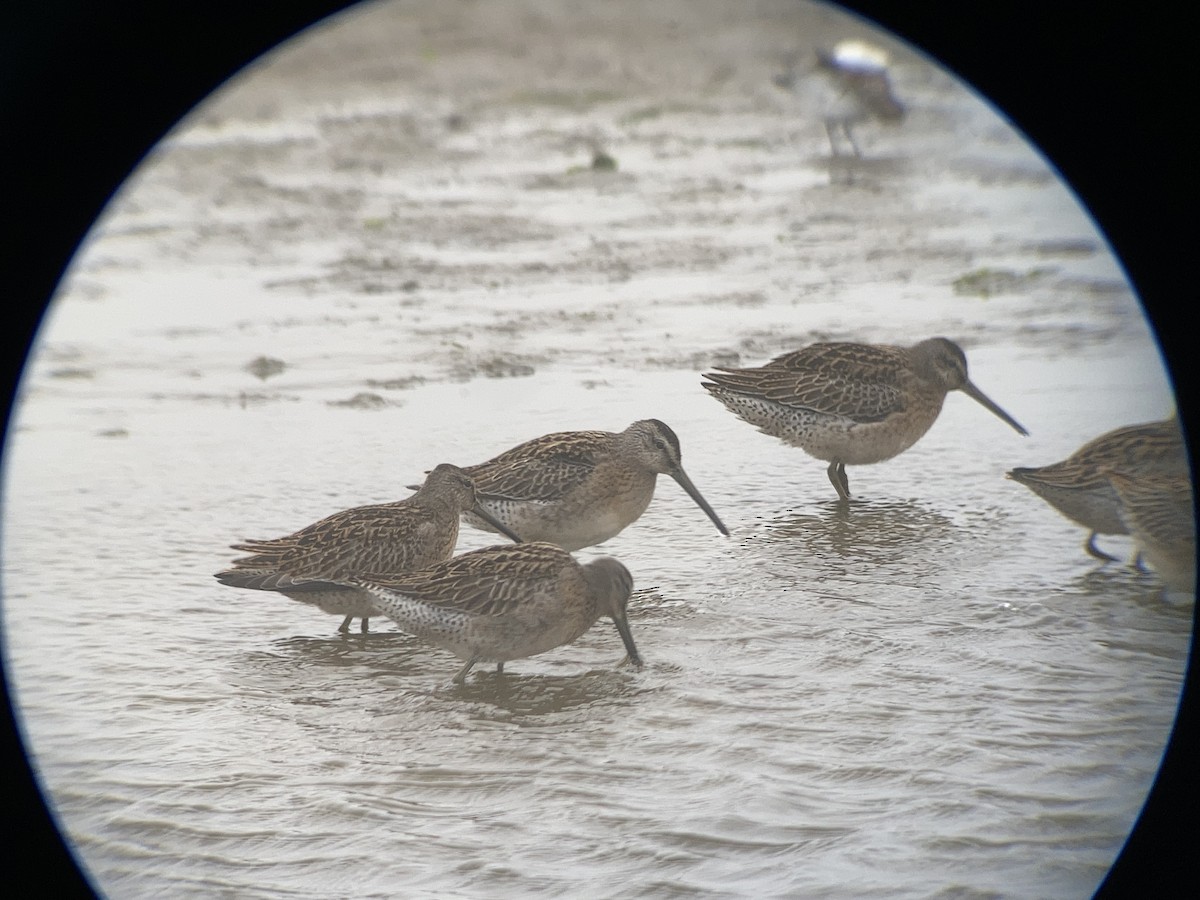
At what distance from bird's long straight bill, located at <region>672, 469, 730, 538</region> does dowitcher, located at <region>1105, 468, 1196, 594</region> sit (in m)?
1.59

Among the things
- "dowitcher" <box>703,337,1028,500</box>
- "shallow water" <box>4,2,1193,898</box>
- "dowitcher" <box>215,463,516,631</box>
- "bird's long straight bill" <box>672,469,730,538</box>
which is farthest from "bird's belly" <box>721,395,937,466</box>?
"dowitcher" <box>215,463,516,631</box>

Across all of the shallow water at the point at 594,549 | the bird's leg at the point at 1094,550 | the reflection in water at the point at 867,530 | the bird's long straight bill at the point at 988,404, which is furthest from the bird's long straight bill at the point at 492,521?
the bird's long straight bill at the point at 988,404

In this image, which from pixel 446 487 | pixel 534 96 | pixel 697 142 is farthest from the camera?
pixel 534 96

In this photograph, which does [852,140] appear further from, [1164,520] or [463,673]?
[463,673]

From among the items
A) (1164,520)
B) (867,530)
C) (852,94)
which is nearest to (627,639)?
(867,530)

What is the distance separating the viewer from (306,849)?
4.04 meters

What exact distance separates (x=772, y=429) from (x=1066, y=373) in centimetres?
223

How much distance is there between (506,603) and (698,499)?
5.10 feet

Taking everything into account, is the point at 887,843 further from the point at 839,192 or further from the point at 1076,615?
the point at 839,192

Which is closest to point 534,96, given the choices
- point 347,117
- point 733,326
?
point 347,117

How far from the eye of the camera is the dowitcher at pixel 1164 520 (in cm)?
511

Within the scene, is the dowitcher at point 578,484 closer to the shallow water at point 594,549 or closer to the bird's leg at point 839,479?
the shallow water at point 594,549

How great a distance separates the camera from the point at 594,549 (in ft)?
21.7

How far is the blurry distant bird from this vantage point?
49.5ft
